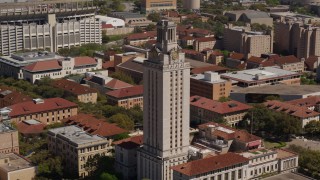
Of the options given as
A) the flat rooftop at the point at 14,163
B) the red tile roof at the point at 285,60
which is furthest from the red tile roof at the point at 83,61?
the flat rooftop at the point at 14,163

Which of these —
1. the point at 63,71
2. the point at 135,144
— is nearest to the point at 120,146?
the point at 135,144

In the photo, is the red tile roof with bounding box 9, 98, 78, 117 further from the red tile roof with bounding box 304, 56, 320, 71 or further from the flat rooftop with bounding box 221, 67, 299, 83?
the red tile roof with bounding box 304, 56, 320, 71

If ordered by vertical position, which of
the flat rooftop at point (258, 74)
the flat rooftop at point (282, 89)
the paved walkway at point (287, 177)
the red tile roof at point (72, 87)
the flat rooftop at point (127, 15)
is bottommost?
the paved walkway at point (287, 177)

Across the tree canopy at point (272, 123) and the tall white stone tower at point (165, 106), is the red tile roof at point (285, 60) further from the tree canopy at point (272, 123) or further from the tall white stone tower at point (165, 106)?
the tall white stone tower at point (165, 106)

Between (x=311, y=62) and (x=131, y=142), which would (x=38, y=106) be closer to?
(x=131, y=142)

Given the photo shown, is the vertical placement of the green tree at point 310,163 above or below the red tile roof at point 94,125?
below

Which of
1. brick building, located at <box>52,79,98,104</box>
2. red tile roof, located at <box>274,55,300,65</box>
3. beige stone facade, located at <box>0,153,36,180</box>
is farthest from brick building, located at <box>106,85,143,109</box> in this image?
red tile roof, located at <box>274,55,300,65</box>

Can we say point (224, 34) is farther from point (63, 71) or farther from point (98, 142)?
point (98, 142)
